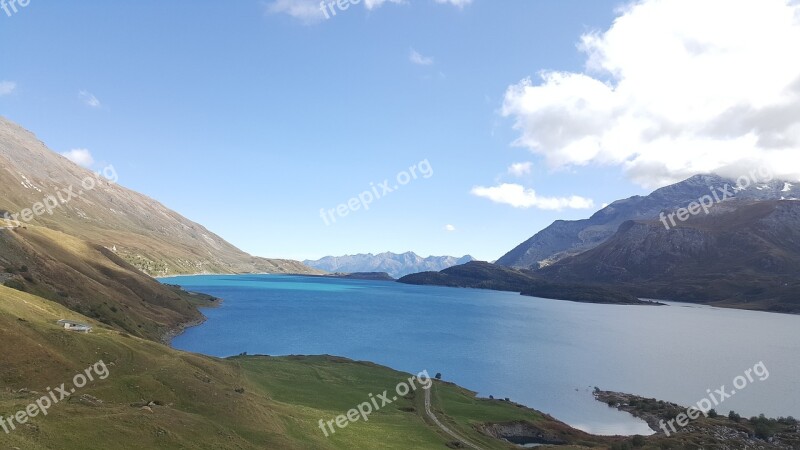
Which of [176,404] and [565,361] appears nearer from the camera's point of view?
[176,404]

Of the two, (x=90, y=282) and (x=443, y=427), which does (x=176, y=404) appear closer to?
(x=443, y=427)

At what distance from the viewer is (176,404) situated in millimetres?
48688

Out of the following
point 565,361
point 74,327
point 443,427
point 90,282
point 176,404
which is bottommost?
point 565,361

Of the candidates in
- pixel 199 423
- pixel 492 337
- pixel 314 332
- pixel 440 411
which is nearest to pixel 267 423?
pixel 199 423

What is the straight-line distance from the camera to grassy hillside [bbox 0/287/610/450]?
35062 millimetres

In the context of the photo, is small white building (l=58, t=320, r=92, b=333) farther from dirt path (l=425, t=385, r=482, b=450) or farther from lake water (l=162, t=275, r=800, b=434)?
lake water (l=162, t=275, r=800, b=434)

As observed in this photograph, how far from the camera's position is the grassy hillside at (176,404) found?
35.1 metres

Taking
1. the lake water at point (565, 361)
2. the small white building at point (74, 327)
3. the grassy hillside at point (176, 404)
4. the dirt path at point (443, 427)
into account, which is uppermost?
the small white building at point (74, 327)

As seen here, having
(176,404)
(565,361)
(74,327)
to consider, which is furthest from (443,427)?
(565,361)

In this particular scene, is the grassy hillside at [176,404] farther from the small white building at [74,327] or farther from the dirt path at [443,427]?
the dirt path at [443,427]

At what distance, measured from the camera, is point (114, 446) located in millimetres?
32656

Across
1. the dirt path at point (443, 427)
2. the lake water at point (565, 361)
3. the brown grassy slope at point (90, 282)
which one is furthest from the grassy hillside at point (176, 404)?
the brown grassy slope at point (90, 282)

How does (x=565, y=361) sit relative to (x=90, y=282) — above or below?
below

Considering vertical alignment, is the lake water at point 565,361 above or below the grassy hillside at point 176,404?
below
